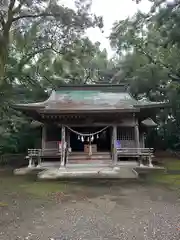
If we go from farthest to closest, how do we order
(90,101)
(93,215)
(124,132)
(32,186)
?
(124,132) < (90,101) < (32,186) < (93,215)

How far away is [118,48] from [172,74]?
6.13 m

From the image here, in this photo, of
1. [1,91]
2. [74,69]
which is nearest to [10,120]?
[1,91]

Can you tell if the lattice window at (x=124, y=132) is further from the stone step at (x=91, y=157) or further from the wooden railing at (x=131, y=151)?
the stone step at (x=91, y=157)

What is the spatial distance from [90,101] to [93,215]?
10.3 meters

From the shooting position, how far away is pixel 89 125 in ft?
47.3

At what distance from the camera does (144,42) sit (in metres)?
25.4

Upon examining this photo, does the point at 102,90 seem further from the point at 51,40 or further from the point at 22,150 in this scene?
the point at 22,150

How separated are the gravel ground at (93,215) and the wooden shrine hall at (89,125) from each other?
15.8ft

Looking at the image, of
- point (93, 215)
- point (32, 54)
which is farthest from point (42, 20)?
point (93, 215)

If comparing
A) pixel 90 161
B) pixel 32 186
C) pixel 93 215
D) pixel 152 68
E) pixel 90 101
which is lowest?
pixel 93 215

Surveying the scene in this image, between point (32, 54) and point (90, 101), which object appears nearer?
point (90, 101)

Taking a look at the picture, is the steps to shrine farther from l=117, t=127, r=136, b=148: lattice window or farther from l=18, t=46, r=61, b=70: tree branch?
l=18, t=46, r=61, b=70: tree branch

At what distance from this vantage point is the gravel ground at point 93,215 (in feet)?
16.0

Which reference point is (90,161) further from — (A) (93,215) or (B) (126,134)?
(A) (93,215)
